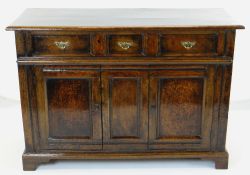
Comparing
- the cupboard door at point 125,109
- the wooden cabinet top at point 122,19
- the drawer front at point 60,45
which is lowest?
the cupboard door at point 125,109

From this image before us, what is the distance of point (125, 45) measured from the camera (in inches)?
103

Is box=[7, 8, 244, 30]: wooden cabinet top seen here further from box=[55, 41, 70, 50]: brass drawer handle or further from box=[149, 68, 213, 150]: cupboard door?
box=[149, 68, 213, 150]: cupboard door

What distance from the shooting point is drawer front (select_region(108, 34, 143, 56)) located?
2615mm

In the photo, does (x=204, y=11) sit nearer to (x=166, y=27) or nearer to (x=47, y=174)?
(x=166, y=27)

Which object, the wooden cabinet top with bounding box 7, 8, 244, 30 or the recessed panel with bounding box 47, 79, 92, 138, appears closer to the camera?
the wooden cabinet top with bounding box 7, 8, 244, 30

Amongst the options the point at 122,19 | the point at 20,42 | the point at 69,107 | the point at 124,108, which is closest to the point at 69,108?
the point at 69,107

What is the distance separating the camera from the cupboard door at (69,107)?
8.84 ft

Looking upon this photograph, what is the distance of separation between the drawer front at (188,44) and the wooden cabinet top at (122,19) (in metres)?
0.06

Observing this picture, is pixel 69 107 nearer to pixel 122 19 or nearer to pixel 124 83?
pixel 124 83

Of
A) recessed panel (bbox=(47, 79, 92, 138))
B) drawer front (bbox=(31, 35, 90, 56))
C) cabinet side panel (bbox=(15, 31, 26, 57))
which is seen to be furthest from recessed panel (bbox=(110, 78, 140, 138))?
cabinet side panel (bbox=(15, 31, 26, 57))

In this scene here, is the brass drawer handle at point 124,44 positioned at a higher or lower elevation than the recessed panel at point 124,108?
higher

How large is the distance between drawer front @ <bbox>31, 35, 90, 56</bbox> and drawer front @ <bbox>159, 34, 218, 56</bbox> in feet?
1.26

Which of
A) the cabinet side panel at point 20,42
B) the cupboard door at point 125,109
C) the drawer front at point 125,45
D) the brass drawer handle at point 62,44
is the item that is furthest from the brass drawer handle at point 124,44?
the cabinet side panel at point 20,42

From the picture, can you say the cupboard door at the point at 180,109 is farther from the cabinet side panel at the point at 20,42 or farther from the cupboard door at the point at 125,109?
the cabinet side panel at the point at 20,42
